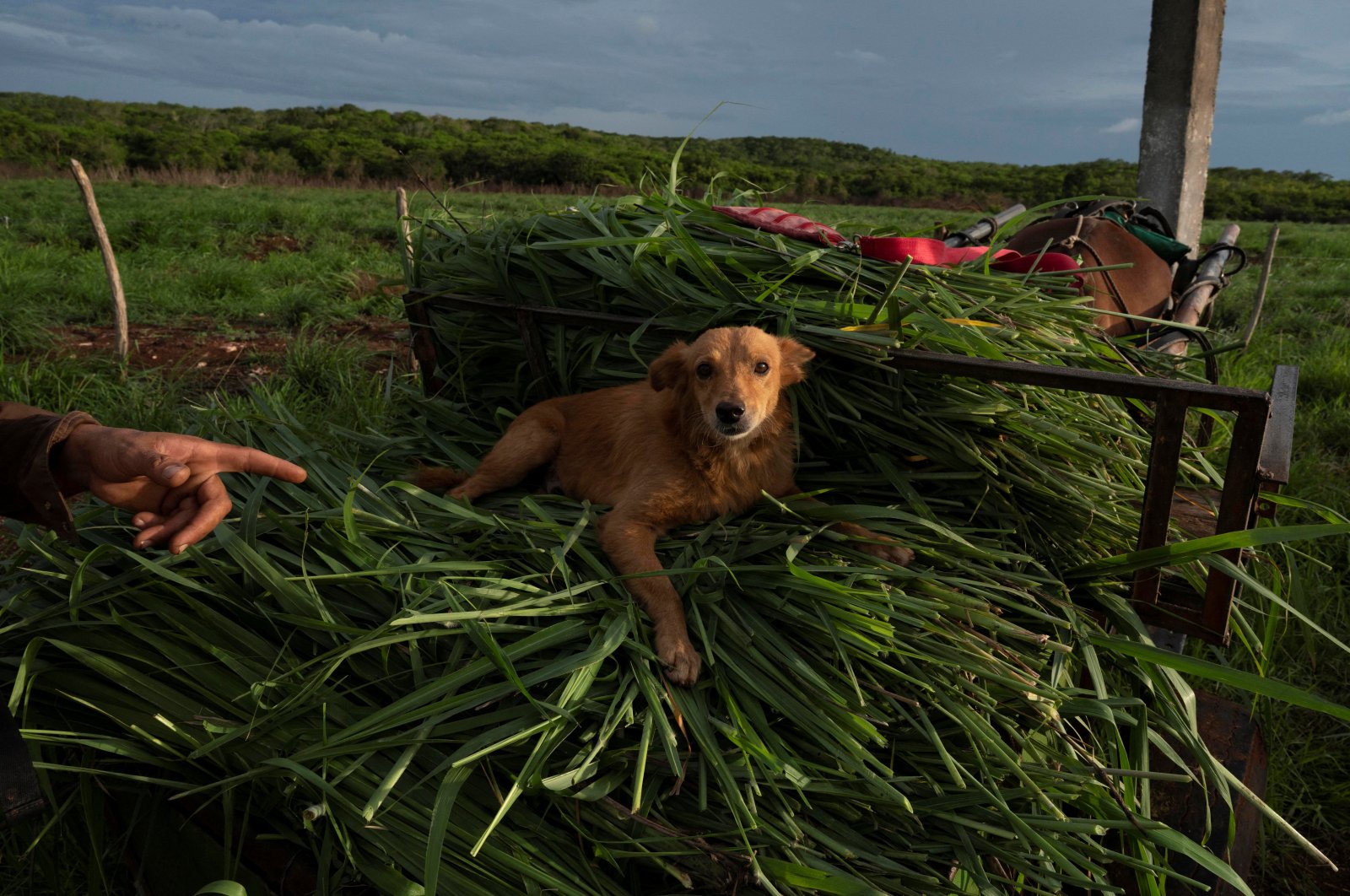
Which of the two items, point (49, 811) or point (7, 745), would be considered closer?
point (7, 745)

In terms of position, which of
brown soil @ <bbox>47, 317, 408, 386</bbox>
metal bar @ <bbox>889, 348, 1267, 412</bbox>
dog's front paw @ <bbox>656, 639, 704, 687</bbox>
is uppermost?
metal bar @ <bbox>889, 348, 1267, 412</bbox>

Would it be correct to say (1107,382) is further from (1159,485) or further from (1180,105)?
(1180,105)

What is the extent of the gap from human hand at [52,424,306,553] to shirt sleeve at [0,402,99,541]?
0.05 m

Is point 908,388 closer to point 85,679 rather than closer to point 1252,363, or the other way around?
point 85,679

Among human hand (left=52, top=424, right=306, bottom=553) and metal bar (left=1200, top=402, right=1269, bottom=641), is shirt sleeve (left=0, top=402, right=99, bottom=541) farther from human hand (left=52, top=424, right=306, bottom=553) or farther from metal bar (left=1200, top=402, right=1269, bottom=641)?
metal bar (left=1200, top=402, right=1269, bottom=641)

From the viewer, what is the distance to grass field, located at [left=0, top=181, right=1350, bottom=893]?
3344 mm

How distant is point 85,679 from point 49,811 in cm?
38

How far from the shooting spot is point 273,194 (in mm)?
21359

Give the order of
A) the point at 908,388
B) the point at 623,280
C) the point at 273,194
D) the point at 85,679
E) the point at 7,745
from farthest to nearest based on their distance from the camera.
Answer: the point at 273,194, the point at 623,280, the point at 908,388, the point at 85,679, the point at 7,745

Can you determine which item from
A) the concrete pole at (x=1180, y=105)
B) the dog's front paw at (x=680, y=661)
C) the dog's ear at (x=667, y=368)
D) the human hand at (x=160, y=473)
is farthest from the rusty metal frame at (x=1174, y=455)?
the concrete pole at (x=1180, y=105)

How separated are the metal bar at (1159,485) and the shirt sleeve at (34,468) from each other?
2.81 metres

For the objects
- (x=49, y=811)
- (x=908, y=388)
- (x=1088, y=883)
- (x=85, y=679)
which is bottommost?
(x=49, y=811)

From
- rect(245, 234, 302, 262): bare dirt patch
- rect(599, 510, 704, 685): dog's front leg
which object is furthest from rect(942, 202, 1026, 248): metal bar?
rect(245, 234, 302, 262): bare dirt patch

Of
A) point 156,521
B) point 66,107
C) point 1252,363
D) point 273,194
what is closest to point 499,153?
point 273,194
